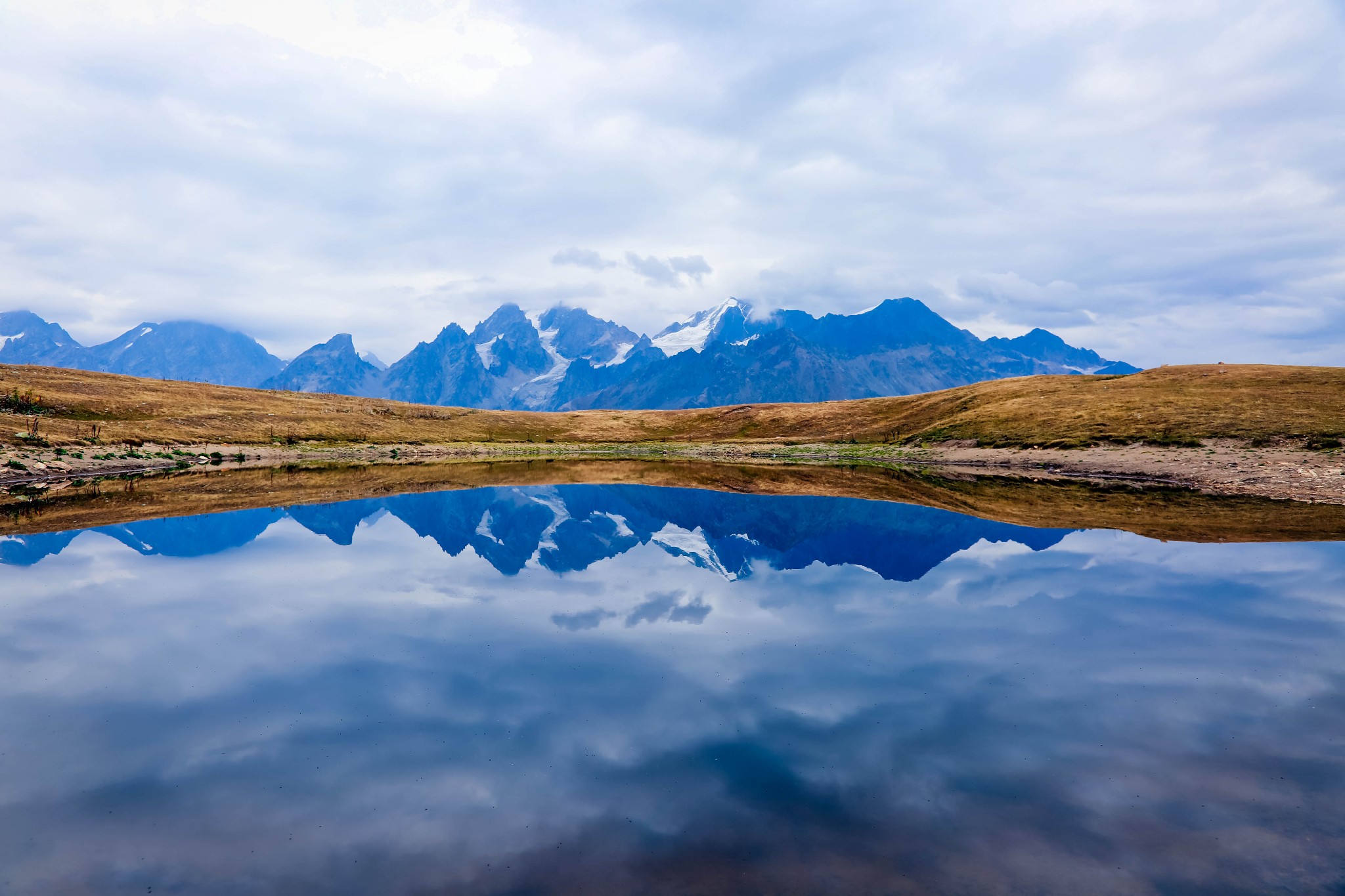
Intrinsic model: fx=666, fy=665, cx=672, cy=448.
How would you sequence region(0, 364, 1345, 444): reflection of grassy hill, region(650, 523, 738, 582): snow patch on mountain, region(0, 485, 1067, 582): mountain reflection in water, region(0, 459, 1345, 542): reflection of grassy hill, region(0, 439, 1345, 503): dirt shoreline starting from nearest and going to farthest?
region(650, 523, 738, 582): snow patch on mountain < region(0, 485, 1067, 582): mountain reflection in water < region(0, 459, 1345, 542): reflection of grassy hill < region(0, 439, 1345, 503): dirt shoreline < region(0, 364, 1345, 444): reflection of grassy hill

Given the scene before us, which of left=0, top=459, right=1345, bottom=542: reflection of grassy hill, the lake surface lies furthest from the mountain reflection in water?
the lake surface

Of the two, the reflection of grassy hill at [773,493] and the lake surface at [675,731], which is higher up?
the reflection of grassy hill at [773,493]

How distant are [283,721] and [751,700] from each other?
9.88m

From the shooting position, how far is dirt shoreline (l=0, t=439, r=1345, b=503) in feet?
187

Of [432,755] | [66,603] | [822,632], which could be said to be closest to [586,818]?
[432,755]

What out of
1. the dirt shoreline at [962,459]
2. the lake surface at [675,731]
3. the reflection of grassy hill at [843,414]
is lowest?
the lake surface at [675,731]

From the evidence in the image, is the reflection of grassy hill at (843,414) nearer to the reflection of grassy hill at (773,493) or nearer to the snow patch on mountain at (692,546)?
the reflection of grassy hill at (773,493)

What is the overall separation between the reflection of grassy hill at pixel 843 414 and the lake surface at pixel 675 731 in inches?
2645

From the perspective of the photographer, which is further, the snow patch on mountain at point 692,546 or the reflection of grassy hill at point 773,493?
the reflection of grassy hill at point 773,493

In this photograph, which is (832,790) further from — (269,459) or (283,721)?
(269,459)

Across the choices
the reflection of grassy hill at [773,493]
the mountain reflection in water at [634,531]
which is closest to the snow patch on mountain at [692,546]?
the mountain reflection in water at [634,531]

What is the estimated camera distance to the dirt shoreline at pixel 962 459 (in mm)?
57031

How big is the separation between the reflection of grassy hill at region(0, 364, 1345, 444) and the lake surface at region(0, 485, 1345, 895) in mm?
67188

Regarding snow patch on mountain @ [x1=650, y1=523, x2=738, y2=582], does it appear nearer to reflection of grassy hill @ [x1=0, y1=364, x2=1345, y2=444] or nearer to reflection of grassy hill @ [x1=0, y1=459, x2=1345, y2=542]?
reflection of grassy hill @ [x1=0, y1=459, x2=1345, y2=542]
